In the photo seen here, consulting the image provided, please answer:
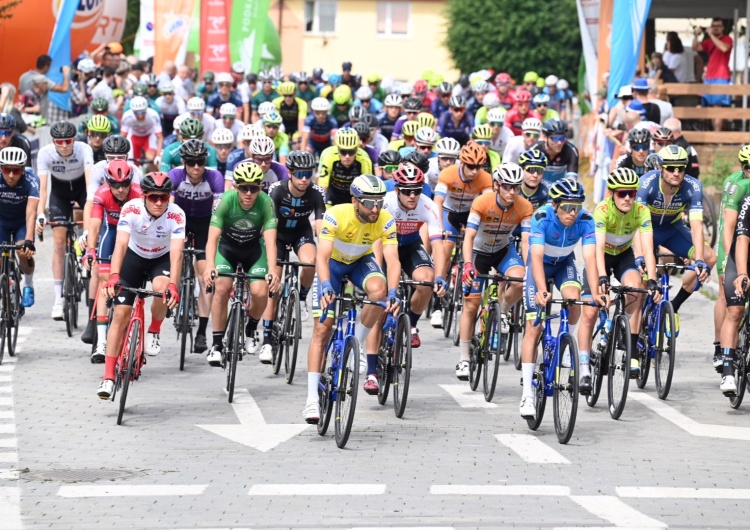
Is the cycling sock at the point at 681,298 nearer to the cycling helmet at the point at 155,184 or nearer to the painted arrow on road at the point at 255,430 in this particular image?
the painted arrow on road at the point at 255,430

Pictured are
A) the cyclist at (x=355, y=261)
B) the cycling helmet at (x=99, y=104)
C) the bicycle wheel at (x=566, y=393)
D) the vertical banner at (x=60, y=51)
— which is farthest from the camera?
the vertical banner at (x=60, y=51)

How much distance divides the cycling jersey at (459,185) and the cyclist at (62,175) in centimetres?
370

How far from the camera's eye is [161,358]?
612 inches

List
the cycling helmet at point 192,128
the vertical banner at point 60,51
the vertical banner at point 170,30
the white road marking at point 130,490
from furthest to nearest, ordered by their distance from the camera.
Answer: the vertical banner at point 170,30 < the vertical banner at point 60,51 < the cycling helmet at point 192,128 < the white road marking at point 130,490

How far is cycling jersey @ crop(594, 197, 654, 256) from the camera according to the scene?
41.9ft

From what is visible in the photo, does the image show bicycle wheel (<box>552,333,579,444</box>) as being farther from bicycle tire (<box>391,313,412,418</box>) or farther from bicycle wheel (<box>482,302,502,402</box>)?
bicycle wheel (<box>482,302,502,402</box>)

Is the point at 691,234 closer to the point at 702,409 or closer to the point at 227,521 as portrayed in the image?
the point at 702,409

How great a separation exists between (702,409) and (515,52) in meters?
60.3

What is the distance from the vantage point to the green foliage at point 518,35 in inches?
2815

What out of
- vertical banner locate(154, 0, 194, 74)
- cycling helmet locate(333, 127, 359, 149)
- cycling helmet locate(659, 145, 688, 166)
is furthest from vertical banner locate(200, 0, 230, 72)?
cycling helmet locate(659, 145, 688, 166)

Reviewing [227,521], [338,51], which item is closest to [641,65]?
[227,521]

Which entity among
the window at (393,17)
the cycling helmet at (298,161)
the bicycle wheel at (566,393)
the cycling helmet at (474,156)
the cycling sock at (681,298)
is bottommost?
the bicycle wheel at (566,393)

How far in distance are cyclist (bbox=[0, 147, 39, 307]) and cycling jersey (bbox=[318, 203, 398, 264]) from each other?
4448mm

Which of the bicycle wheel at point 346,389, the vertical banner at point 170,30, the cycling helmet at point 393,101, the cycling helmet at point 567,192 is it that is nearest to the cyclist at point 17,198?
the bicycle wheel at point 346,389
